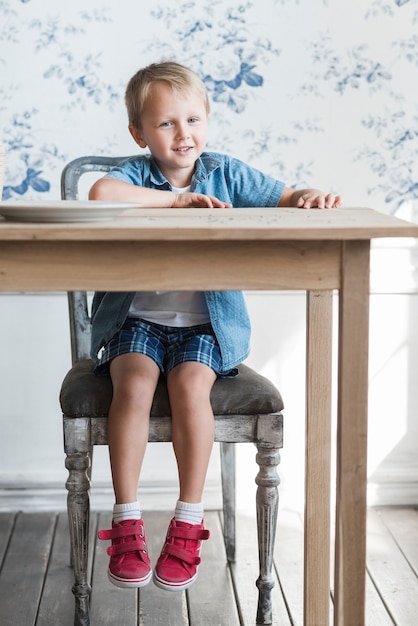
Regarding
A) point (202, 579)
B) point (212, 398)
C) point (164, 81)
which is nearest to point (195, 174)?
point (164, 81)

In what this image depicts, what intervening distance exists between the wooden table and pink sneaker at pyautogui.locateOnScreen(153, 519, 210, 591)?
28cm

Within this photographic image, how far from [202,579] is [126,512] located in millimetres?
490

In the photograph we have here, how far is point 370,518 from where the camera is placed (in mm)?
2393

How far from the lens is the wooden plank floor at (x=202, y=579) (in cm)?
185

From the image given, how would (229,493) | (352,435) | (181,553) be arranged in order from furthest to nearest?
1. (229,493)
2. (181,553)
3. (352,435)

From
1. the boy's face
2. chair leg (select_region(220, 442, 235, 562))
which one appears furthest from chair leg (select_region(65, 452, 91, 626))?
the boy's face

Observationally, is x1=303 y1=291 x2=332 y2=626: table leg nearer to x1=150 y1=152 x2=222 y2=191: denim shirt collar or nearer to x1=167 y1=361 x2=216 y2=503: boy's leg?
x1=167 y1=361 x2=216 y2=503: boy's leg

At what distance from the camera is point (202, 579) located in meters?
2.02

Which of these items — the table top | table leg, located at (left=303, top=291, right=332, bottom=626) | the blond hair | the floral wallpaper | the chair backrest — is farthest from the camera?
the floral wallpaper

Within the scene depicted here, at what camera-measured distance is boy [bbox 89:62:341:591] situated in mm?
1604

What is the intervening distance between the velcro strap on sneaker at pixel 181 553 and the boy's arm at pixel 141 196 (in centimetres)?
61

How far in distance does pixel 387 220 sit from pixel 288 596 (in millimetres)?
917

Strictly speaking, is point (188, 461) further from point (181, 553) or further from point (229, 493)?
point (229, 493)

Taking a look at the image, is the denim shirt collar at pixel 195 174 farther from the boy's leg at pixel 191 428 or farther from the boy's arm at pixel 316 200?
the boy's leg at pixel 191 428
